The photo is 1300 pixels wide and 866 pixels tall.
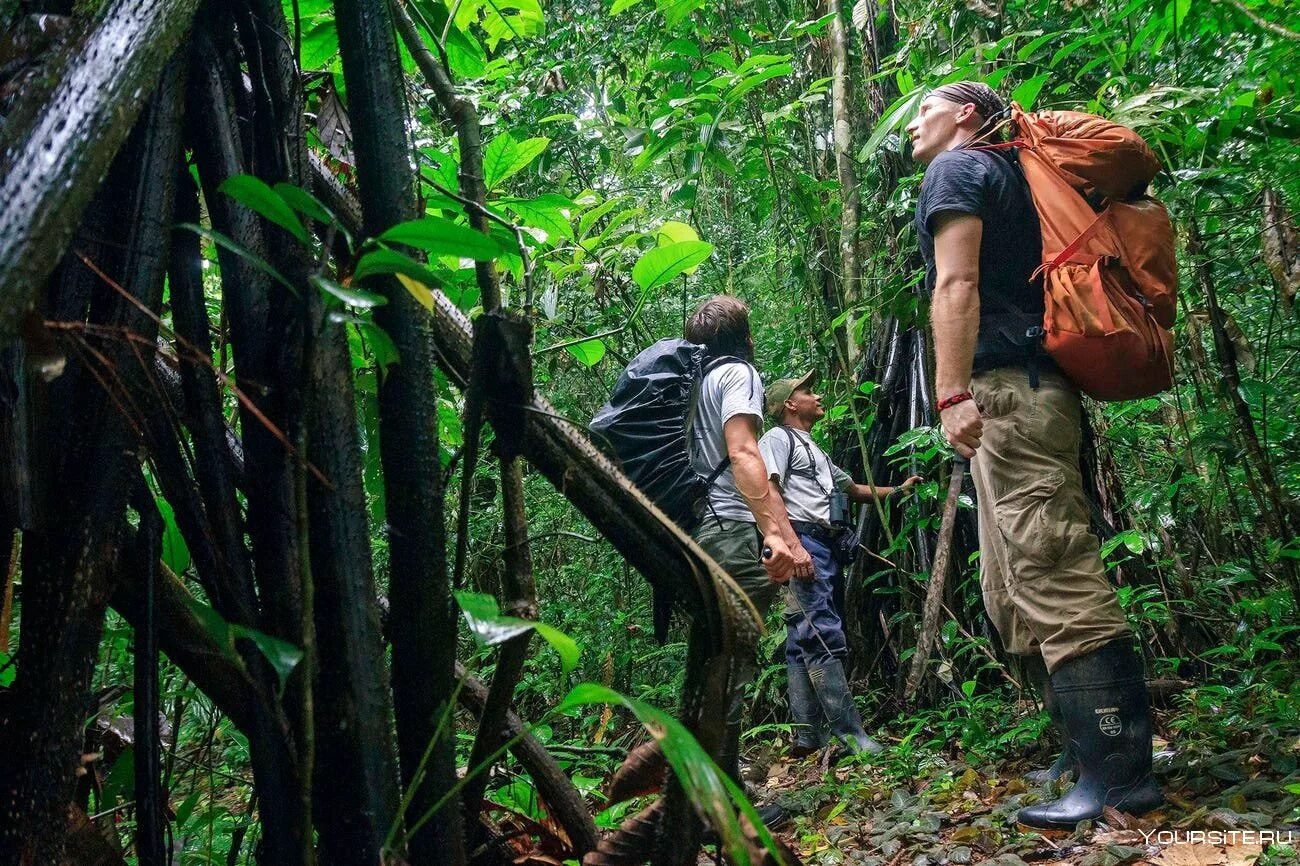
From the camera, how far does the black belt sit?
5.19 meters

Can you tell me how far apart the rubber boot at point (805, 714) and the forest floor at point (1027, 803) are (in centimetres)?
86

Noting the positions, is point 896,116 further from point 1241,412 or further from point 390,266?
point 390,266

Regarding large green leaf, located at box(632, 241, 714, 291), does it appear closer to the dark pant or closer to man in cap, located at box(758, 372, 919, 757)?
man in cap, located at box(758, 372, 919, 757)

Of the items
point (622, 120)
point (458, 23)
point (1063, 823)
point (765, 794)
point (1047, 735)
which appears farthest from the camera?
point (622, 120)

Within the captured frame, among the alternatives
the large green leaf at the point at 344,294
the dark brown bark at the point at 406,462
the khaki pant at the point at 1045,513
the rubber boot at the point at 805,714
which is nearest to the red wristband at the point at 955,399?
the khaki pant at the point at 1045,513

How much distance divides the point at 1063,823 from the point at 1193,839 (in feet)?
1.16

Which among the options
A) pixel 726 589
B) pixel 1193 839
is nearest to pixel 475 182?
pixel 726 589

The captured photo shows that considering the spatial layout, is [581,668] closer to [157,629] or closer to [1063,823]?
[1063,823]

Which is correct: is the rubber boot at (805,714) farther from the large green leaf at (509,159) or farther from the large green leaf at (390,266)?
the large green leaf at (390,266)

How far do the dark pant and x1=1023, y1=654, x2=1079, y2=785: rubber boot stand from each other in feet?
4.78

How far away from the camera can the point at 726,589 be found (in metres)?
1.11

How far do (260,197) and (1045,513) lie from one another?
2.53m

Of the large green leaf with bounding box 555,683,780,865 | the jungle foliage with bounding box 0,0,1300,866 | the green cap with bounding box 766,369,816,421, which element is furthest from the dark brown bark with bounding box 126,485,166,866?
the green cap with bounding box 766,369,816,421

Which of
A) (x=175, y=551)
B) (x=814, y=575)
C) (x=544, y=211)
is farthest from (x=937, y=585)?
(x=175, y=551)
